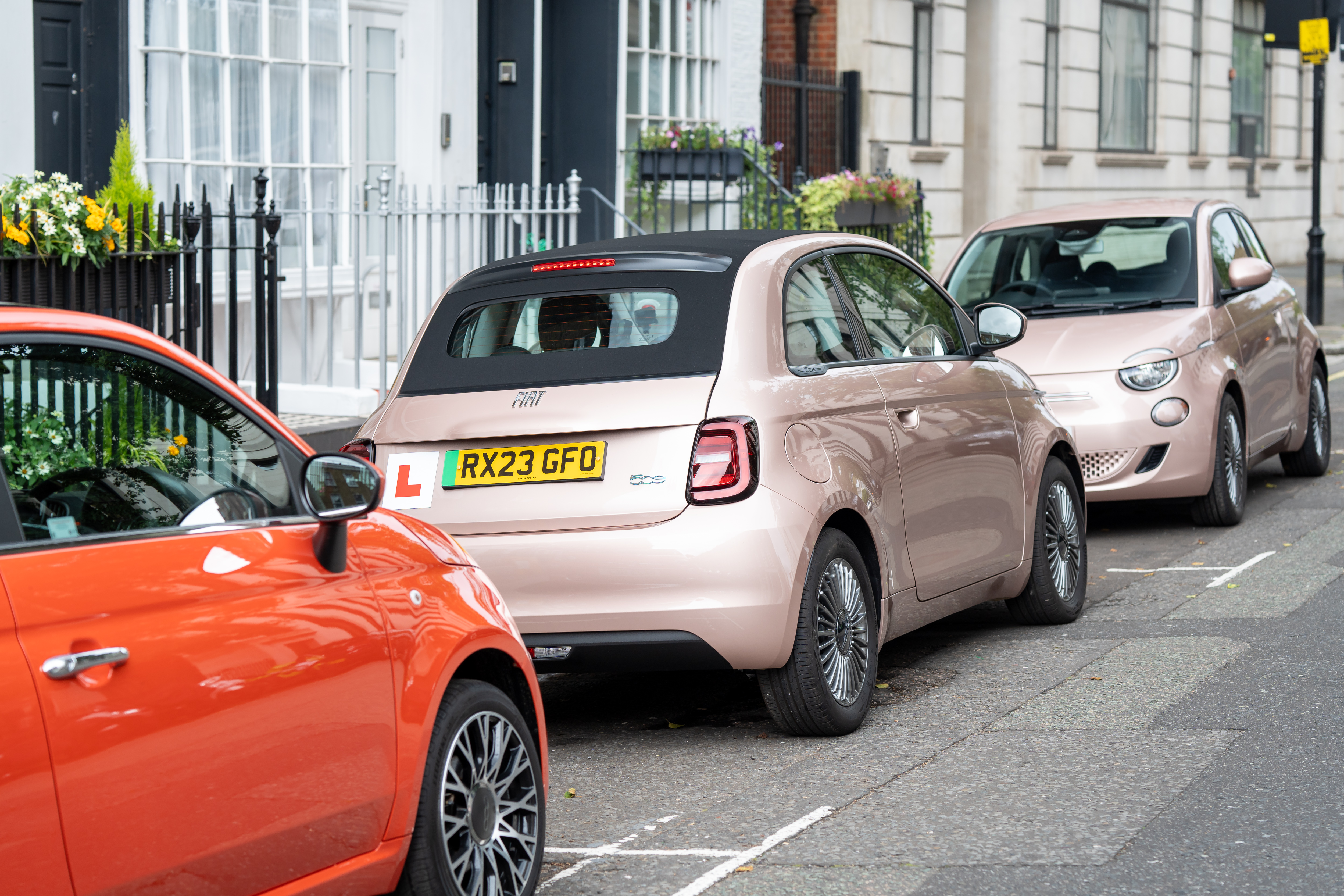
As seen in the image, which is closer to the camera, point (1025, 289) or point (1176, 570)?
point (1176, 570)

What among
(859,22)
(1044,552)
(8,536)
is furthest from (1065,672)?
(859,22)

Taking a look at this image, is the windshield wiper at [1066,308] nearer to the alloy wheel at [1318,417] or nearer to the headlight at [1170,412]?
the headlight at [1170,412]

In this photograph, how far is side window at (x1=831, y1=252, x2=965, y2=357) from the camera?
21.7ft

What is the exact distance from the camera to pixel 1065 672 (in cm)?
668

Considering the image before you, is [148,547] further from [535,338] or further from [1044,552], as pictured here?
[1044,552]

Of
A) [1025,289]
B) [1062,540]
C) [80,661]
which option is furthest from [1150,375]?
[80,661]

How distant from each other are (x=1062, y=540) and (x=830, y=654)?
2.19 metres

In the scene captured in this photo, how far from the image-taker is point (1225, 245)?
10594 mm

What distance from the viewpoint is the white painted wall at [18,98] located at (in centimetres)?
985

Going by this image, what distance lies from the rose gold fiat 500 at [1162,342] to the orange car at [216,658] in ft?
19.0

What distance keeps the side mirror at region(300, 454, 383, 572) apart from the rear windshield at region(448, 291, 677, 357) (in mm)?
2200

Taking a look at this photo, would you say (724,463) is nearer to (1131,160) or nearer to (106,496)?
→ (106,496)

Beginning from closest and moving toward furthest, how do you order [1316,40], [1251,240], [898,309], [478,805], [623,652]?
1. [478,805]
2. [623,652]
3. [898,309]
4. [1251,240]
5. [1316,40]

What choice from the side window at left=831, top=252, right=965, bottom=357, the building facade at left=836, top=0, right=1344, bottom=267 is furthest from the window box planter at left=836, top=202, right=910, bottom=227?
the side window at left=831, top=252, right=965, bottom=357
